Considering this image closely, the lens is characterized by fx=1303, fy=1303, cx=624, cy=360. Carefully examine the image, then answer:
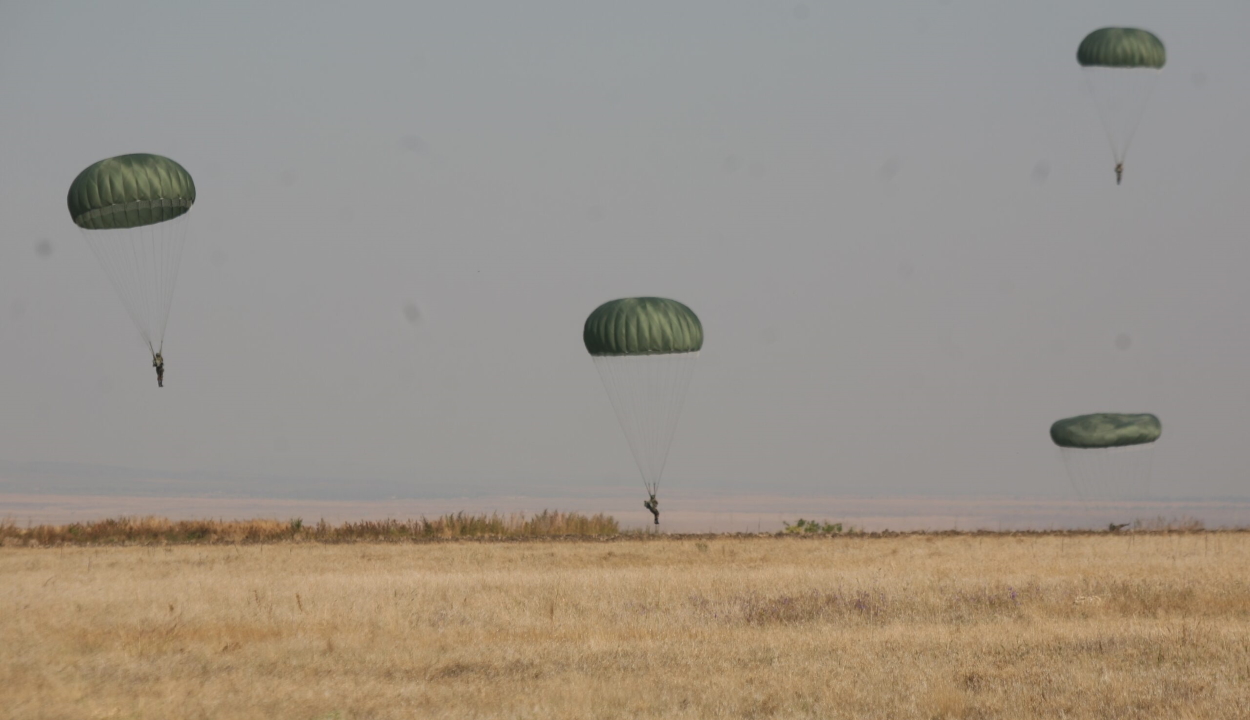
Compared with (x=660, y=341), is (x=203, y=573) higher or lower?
lower

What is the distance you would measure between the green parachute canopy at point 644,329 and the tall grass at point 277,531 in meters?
9.71

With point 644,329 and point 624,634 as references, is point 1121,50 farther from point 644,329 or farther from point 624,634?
point 624,634

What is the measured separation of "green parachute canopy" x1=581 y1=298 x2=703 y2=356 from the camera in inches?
1453

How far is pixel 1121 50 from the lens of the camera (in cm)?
4300

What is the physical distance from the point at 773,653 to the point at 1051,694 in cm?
445

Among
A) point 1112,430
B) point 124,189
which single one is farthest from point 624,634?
point 1112,430

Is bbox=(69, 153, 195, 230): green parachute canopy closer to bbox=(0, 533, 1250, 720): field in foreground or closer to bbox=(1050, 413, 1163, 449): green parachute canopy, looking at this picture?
bbox=(0, 533, 1250, 720): field in foreground

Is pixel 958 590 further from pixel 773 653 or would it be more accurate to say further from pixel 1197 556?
pixel 1197 556

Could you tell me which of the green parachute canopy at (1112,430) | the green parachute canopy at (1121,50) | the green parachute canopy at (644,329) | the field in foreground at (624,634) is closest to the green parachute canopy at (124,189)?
the field in foreground at (624,634)

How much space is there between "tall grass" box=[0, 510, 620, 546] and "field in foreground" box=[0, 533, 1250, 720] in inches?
243

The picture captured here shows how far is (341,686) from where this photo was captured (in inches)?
649

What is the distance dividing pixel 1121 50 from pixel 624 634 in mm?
30799

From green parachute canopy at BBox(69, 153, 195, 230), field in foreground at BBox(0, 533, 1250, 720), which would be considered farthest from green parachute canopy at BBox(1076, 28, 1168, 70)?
green parachute canopy at BBox(69, 153, 195, 230)

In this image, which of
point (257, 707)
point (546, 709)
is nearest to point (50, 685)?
point (257, 707)
